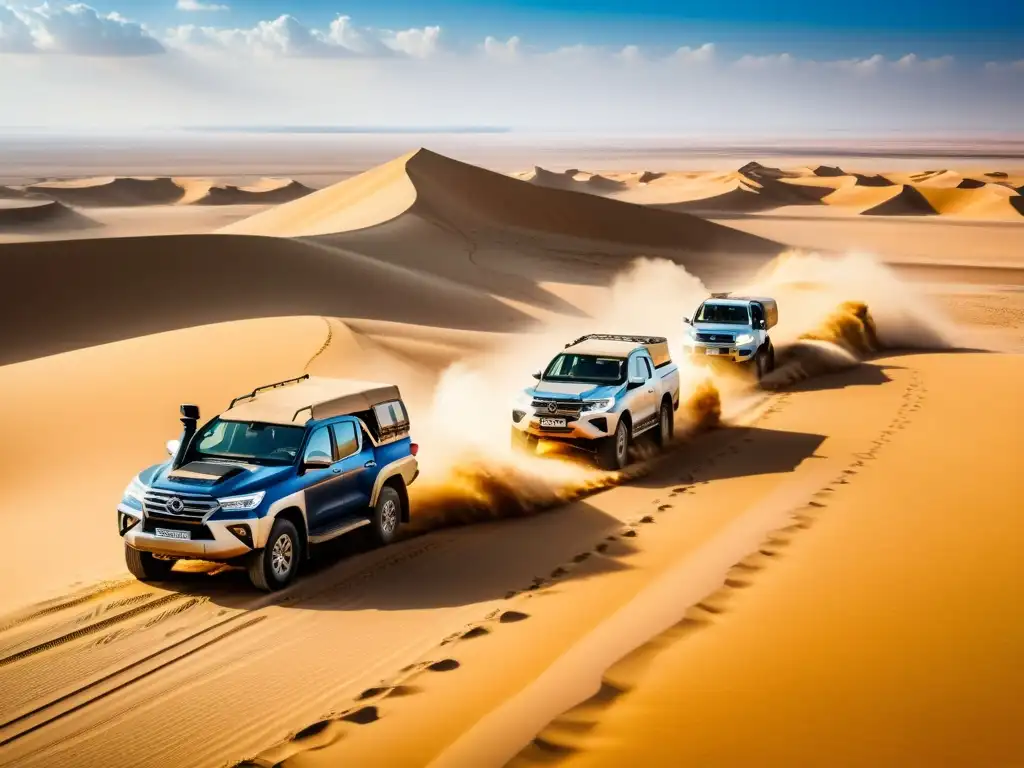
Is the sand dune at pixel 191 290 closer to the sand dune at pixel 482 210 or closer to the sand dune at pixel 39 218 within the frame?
the sand dune at pixel 482 210

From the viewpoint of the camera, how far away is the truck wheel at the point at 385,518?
12891mm

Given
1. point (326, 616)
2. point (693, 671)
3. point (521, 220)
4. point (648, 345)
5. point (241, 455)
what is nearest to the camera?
point (693, 671)

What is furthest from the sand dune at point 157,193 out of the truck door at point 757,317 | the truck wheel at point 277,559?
the truck wheel at point 277,559

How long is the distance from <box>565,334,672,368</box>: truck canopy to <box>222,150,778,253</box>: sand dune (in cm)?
4739

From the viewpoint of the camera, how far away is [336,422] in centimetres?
Answer: 1255

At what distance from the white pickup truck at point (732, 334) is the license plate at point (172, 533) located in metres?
16.6

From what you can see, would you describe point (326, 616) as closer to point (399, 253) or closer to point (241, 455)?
point (241, 455)

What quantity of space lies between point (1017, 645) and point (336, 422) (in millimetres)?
6902

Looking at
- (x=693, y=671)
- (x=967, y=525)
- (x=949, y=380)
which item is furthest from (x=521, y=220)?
(x=693, y=671)

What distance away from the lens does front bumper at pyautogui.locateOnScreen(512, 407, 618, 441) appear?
666 inches

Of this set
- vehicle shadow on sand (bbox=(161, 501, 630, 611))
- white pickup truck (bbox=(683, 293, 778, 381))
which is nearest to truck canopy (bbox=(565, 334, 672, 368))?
vehicle shadow on sand (bbox=(161, 501, 630, 611))

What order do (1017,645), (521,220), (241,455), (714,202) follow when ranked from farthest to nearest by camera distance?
(714,202) → (521,220) → (241,455) → (1017,645)

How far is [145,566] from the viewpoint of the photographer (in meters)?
11.5

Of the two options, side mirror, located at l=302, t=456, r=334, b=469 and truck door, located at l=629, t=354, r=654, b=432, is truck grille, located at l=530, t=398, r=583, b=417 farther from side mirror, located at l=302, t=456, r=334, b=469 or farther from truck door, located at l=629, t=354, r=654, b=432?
side mirror, located at l=302, t=456, r=334, b=469
